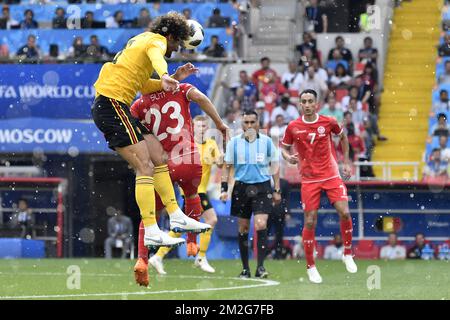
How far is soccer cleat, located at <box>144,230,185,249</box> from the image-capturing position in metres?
11.6

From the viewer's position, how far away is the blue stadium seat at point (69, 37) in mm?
27641

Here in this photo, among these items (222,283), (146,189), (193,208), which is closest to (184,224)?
(146,189)

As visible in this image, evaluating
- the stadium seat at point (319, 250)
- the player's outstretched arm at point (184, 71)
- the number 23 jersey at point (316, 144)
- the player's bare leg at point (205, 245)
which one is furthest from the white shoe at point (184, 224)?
the stadium seat at point (319, 250)

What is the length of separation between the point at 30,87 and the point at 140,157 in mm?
14198

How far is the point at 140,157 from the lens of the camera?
11641 mm

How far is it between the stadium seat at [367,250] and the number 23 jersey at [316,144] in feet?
30.1

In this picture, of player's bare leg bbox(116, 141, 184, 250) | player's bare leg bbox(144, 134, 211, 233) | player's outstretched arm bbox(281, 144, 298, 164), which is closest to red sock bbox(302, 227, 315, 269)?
player's outstretched arm bbox(281, 144, 298, 164)

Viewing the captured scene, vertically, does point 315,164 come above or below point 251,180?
above

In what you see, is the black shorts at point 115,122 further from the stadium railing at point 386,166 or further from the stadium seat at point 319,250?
the stadium seat at point 319,250

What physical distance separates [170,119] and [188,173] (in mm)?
647

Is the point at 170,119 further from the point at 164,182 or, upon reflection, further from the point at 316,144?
the point at 316,144

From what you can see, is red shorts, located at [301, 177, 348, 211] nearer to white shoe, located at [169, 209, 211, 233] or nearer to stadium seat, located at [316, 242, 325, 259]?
white shoe, located at [169, 209, 211, 233]

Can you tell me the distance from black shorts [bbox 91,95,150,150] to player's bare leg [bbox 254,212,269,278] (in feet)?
16.6

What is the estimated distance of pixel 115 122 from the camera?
453 inches
